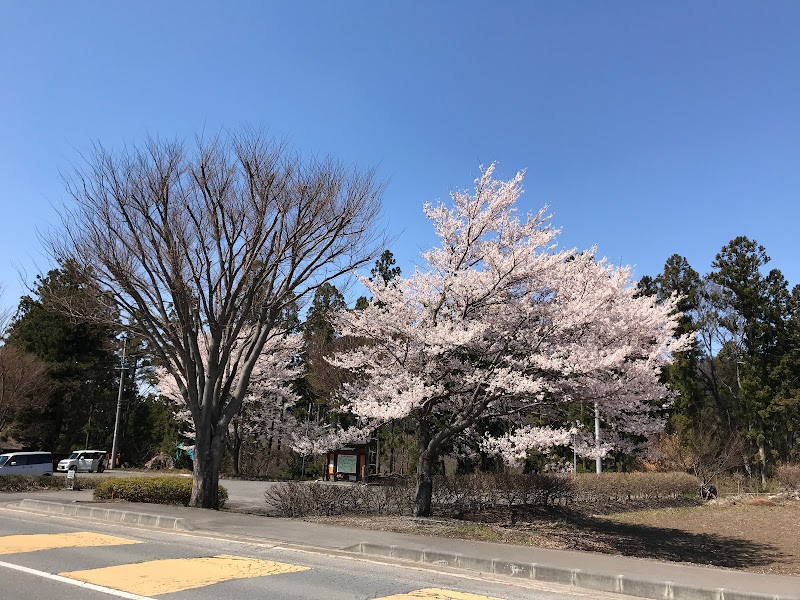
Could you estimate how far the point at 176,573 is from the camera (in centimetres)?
716

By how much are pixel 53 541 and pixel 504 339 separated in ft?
34.9

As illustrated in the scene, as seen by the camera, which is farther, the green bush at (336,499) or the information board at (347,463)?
the information board at (347,463)

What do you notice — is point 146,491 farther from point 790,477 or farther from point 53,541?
point 790,477

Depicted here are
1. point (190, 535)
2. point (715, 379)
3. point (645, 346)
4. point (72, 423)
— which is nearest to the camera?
point (190, 535)

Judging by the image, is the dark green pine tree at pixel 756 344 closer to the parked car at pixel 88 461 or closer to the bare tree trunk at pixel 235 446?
the bare tree trunk at pixel 235 446

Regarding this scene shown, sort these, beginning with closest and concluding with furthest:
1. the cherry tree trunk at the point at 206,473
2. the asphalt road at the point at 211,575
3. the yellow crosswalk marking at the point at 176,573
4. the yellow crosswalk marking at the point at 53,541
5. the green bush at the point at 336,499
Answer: the asphalt road at the point at 211,575, the yellow crosswalk marking at the point at 176,573, the yellow crosswalk marking at the point at 53,541, the green bush at the point at 336,499, the cherry tree trunk at the point at 206,473

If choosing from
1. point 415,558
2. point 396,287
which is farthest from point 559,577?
point 396,287

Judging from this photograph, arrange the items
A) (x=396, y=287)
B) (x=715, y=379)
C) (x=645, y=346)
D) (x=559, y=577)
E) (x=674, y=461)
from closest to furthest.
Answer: (x=559, y=577) → (x=645, y=346) → (x=396, y=287) → (x=674, y=461) → (x=715, y=379)

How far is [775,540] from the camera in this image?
1750 centimetres

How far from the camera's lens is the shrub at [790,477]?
30328 mm

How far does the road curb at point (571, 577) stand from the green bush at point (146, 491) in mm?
8415

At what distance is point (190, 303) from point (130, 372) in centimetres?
4674

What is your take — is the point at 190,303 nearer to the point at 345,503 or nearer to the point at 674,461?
the point at 345,503

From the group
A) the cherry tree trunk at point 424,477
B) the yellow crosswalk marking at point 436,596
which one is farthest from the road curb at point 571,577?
the cherry tree trunk at point 424,477
